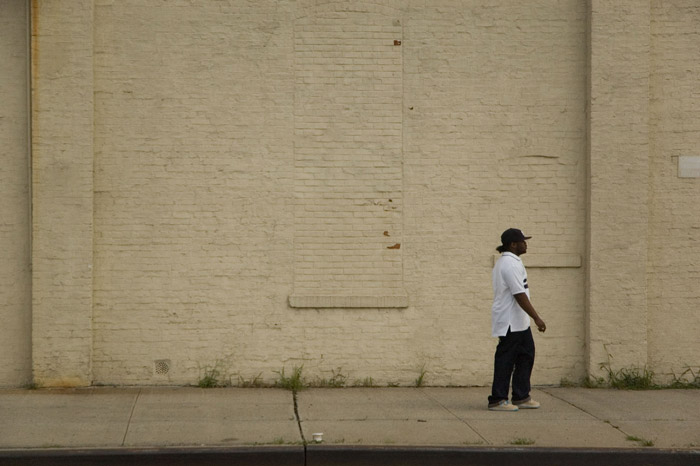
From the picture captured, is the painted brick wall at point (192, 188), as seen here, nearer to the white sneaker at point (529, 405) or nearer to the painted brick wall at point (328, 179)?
the painted brick wall at point (328, 179)

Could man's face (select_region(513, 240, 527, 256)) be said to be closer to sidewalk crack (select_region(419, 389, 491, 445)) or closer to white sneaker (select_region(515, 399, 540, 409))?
white sneaker (select_region(515, 399, 540, 409))

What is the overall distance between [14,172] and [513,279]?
539 centimetres

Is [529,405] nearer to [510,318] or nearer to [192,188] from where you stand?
[510,318]

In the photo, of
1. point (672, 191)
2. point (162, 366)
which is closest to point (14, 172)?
point (162, 366)

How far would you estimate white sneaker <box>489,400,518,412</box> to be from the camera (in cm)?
945

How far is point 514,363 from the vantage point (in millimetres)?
9477

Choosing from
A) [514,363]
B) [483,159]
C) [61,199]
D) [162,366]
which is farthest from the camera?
[483,159]

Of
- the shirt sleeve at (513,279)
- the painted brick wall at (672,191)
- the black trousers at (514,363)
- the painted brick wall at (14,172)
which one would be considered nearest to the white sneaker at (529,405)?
the black trousers at (514,363)

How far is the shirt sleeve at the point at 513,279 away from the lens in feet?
30.3

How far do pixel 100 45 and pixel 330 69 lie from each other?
250 centimetres

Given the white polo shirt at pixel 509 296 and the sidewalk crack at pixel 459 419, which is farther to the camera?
the white polo shirt at pixel 509 296

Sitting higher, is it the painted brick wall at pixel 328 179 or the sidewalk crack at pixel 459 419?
the painted brick wall at pixel 328 179

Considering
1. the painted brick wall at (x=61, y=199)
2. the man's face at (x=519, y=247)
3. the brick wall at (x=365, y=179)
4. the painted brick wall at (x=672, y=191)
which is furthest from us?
the painted brick wall at (x=672, y=191)

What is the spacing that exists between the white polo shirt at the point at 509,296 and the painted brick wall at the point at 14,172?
500cm
